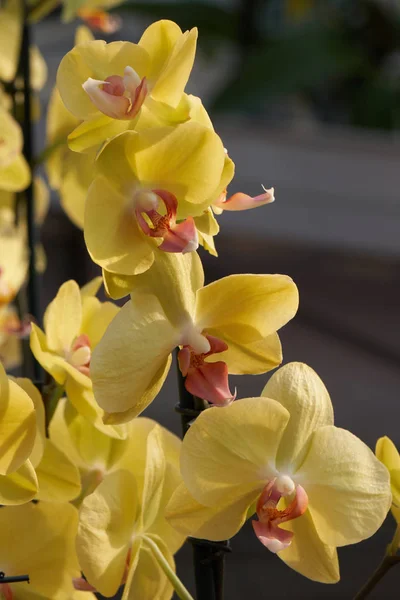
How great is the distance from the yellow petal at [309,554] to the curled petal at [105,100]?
122 millimetres

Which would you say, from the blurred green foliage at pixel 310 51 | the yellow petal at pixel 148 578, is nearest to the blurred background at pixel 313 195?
the blurred green foliage at pixel 310 51

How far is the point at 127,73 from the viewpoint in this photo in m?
0.24

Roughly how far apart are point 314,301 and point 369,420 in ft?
1.17

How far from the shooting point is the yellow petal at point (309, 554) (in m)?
0.25

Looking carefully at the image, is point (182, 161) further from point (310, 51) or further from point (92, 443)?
point (310, 51)

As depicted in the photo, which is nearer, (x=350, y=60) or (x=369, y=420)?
(x=369, y=420)

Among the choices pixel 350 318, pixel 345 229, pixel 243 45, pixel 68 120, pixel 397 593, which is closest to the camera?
pixel 68 120

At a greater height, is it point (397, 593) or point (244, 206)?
point (244, 206)

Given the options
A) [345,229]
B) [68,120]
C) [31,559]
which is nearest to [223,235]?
[345,229]

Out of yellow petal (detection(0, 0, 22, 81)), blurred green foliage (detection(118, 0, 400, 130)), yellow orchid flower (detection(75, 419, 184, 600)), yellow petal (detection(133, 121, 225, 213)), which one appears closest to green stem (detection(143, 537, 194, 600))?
yellow orchid flower (detection(75, 419, 184, 600))

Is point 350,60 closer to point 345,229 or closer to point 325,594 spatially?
point 345,229

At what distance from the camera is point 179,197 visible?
242 millimetres

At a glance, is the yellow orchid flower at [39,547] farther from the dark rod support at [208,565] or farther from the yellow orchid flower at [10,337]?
the yellow orchid flower at [10,337]

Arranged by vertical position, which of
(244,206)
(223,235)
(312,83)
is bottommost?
(223,235)
